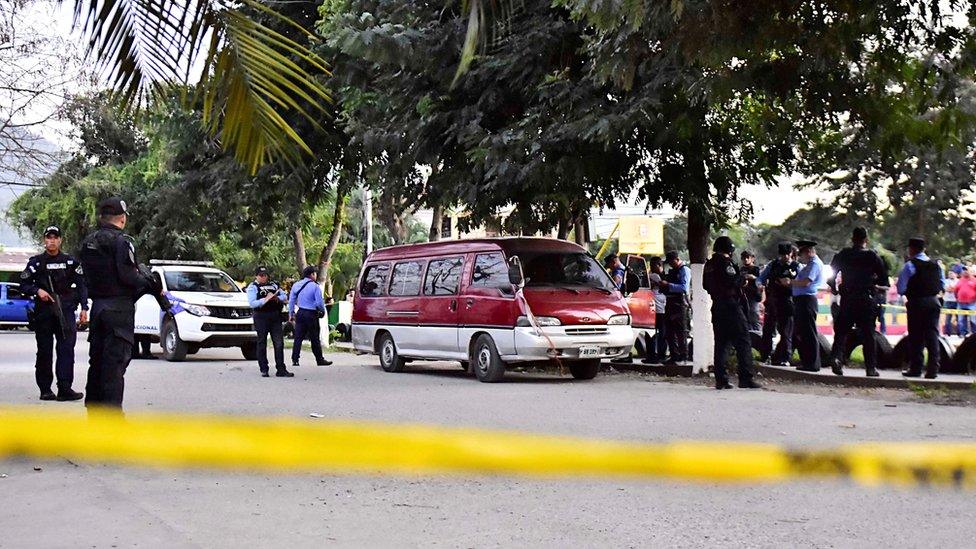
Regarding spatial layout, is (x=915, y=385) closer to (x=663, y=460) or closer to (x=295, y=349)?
(x=663, y=460)

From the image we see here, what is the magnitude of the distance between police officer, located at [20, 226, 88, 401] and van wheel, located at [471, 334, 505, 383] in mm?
5541

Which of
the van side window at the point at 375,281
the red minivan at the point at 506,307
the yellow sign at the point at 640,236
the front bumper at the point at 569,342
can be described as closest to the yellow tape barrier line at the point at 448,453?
the front bumper at the point at 569,342

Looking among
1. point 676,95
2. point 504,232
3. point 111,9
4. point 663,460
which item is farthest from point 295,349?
point 111,9

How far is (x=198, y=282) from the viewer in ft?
70.7

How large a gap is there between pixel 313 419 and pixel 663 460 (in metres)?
3.79

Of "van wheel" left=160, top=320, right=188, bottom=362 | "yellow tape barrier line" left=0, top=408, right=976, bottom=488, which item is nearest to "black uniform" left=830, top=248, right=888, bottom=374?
"yellow tape barrier line" left=0, top=408, right=976, bottom=488

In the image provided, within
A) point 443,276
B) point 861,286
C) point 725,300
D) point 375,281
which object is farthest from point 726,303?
point 375,281

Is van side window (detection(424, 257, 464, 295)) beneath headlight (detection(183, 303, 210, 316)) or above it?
above

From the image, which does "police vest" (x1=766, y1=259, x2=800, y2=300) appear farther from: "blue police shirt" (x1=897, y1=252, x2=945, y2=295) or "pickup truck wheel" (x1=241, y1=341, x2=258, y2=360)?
"pickup truck wheel" (x1=241, y1=341, x2=258, y2=360)

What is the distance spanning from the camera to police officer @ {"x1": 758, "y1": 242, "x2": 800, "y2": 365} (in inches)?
620

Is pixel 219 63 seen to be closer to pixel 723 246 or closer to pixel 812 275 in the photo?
pixel 723 246

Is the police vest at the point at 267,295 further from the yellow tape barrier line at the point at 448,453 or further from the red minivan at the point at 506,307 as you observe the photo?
the yellow tape barrier line at the point at 448,453

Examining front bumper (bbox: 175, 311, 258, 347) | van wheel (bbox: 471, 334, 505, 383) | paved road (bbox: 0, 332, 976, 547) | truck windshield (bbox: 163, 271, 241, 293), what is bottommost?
paved road (bbox: 0, 332, 976, 547)

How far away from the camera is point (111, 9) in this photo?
4258 millimetres
